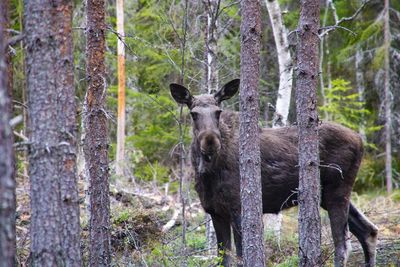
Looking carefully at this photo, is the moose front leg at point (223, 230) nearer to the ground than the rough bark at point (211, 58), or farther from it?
nearer to the ground

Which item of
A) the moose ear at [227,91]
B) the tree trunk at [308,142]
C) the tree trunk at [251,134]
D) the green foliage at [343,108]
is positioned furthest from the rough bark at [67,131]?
the green foliage at [343,108]

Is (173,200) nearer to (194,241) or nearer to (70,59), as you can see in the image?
(194,241)

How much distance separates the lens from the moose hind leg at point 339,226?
9.22 meters

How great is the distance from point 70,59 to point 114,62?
14.7 metres

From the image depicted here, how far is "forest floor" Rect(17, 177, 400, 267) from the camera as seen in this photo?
29.0 feet

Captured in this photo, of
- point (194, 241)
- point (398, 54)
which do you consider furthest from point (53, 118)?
point (398, 54)

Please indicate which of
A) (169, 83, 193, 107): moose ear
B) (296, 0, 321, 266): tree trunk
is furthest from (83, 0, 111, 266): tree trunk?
(296, 0, 321, 266): tree trunk

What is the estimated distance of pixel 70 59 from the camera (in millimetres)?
5129

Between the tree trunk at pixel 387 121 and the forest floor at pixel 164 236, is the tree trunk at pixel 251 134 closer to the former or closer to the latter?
the forest floor at pixel 164 236

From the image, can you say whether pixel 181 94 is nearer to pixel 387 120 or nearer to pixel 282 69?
pixel 282 69

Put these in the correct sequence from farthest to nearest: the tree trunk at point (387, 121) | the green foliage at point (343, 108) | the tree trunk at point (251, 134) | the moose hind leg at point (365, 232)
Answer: the tree trunk at point (387, 121)
the green foliage at point (343, 108)
the moose hind leg at point (365, 232)
the tree trunk at point (251, 134)

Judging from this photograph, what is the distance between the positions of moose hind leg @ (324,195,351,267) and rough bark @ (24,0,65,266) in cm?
562

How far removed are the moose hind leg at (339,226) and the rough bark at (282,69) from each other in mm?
3245

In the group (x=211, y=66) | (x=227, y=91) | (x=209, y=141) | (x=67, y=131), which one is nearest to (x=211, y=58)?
(x=211, y=66)
